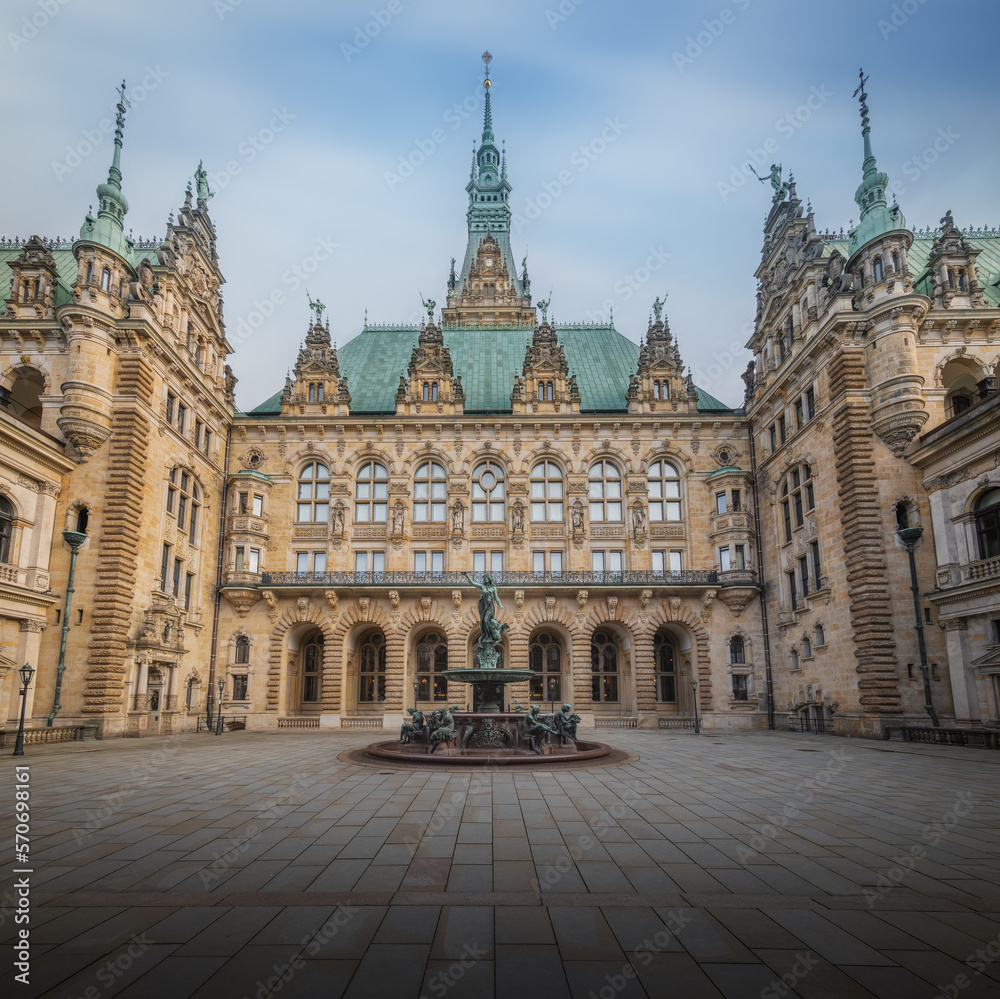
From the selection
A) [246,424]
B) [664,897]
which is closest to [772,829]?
[664,897]

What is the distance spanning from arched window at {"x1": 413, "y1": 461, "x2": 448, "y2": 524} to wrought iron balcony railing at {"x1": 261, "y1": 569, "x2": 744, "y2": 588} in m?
3.67

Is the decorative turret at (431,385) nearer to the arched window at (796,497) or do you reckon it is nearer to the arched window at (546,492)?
the arched window at (546,492)

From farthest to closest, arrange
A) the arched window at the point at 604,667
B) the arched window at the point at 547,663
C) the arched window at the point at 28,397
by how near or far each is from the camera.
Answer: the arched window at the point at 604,667, the arched window at the point at 547,663, the arched window at the point at 28,397

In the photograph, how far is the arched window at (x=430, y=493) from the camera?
3916cm

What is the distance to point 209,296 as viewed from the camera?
37281 millimetres

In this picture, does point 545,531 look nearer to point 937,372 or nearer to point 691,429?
point 691,429

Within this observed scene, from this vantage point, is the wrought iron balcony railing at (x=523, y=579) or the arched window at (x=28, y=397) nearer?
the arched window at (x=28, y=397)

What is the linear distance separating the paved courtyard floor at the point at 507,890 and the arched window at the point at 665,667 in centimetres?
2484

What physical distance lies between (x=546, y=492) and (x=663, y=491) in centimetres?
671

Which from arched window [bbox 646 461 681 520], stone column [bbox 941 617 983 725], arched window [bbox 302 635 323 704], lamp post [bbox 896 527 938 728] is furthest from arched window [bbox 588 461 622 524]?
stone column [bbox 941 617 983 725]

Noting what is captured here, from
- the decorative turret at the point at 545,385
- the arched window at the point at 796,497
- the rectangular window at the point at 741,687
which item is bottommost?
the rectangular window at the point at 741,687

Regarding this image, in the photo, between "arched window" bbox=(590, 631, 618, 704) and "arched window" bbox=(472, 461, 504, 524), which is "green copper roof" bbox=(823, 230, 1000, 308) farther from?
"arched window" bbox=(590, 631, 618, 704)

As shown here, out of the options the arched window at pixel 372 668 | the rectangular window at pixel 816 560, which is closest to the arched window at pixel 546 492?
the arched window at pixel 372 668

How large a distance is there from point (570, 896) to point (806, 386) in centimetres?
3056
